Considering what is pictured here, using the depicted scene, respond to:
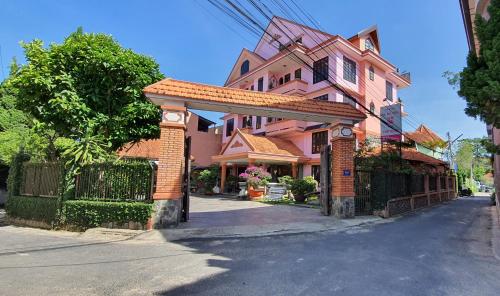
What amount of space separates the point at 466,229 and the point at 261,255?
Result: 350 inches

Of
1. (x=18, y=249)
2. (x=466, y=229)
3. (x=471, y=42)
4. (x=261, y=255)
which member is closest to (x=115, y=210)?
(x=18, y=249)

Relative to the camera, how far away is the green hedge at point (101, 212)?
28.0ft

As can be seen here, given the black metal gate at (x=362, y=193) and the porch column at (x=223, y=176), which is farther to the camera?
the porch column at (x=223, y=176)

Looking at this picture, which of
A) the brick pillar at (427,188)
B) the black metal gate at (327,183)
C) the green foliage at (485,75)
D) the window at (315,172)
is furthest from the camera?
the window at (315,172)

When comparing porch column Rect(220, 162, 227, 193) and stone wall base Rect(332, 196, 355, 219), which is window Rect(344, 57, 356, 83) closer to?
porch column Rect(220, 162, 227, 193)

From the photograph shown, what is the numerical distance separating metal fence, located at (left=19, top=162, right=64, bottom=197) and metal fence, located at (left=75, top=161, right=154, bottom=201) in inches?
39.4

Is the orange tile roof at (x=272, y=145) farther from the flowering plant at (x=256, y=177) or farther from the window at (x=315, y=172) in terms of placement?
the flowering plant at (x=256, y=177)

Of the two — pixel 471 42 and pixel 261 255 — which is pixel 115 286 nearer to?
pixel 261 255

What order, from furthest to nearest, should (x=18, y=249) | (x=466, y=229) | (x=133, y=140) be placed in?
(x=133, y=140), (x=466, y=229), (x=18, y=249)

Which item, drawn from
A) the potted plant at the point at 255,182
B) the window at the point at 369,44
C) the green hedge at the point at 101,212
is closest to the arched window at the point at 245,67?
the window at the point at 369,44

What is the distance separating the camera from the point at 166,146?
896cm

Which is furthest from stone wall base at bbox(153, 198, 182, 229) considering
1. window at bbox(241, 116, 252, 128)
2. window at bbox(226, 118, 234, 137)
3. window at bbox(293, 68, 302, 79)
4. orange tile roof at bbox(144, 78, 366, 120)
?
window at bbox(226, 118, 234, 137)

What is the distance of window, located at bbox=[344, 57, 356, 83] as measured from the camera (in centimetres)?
2420

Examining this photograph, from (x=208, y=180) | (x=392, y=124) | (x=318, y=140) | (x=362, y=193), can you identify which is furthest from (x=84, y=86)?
(x=318, y=140)
